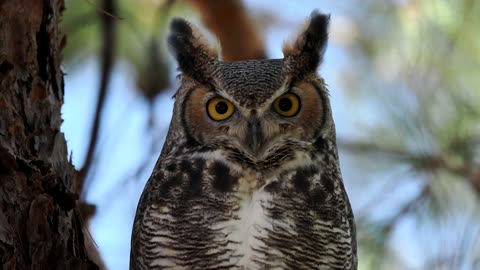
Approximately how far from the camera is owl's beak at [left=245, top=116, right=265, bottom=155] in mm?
1878

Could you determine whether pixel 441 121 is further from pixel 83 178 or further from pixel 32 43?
pixel 32 43

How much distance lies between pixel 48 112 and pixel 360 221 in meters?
1.23

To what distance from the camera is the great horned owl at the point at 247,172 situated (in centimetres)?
175

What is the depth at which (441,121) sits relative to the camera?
267 cm

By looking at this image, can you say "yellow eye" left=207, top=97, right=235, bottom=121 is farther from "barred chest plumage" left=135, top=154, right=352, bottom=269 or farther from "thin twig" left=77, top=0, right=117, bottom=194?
"thin twig" left=77, top=0, right=117, bottom=194

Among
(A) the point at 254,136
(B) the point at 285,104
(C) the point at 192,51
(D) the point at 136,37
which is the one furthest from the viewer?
(D) the point at 136,37

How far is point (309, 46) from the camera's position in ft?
6.86

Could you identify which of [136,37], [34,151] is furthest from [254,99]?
[136,37]

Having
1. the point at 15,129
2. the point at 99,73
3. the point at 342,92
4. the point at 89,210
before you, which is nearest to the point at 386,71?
the point at 342,92

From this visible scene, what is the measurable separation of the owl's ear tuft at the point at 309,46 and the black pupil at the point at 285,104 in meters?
0.09

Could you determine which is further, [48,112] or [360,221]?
[360,221]

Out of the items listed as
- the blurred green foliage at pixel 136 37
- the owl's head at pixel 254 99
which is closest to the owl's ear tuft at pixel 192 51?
the owl's head at pixel 254 99

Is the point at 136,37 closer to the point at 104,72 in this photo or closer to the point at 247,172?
the point at 104,72

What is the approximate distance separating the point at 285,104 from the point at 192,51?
0.30 meters
